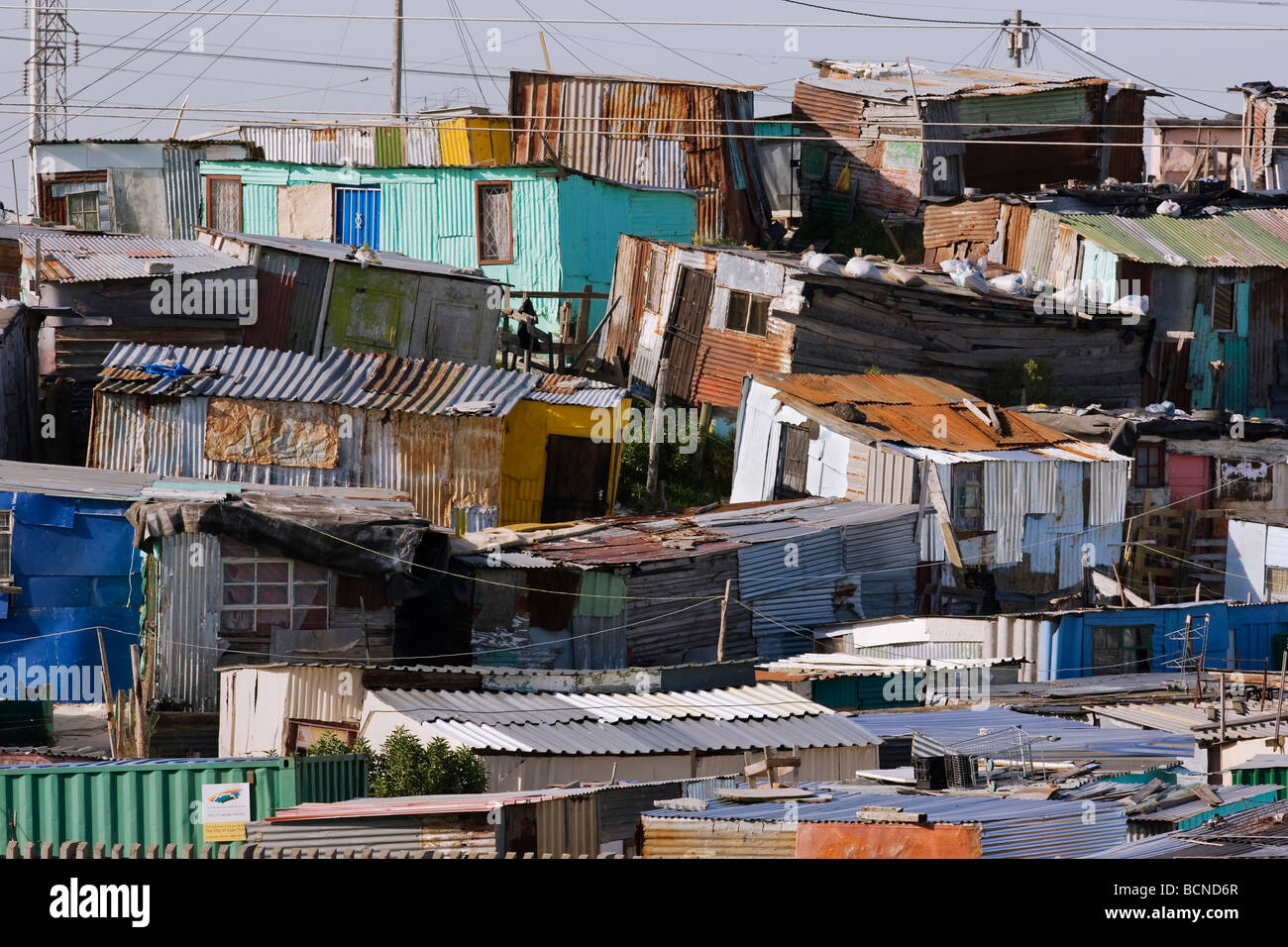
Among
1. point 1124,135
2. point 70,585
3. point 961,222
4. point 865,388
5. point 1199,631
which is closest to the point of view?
point 70,585

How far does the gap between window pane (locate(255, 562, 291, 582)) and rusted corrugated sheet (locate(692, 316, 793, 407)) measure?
36.4ft

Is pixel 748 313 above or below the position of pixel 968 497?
above

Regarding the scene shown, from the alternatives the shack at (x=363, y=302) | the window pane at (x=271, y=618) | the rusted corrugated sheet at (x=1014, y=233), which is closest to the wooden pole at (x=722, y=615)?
the window pane at (x=271, y=618)

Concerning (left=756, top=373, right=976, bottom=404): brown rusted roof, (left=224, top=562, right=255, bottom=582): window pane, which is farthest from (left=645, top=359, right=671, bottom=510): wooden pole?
(left=224, top=562, right=255, bottom=582): window pane

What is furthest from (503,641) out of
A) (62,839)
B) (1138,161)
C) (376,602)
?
(1138,161)

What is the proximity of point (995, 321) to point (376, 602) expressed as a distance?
14.9 metres

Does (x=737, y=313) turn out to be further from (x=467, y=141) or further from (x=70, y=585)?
(x=70, y=585)

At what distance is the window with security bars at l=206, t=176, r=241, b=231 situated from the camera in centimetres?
3338

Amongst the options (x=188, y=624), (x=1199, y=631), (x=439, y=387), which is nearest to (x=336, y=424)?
(x=439, y=387)

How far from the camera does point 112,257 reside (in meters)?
26.4

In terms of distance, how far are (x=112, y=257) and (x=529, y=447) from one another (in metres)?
8.25

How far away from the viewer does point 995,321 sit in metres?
29.2

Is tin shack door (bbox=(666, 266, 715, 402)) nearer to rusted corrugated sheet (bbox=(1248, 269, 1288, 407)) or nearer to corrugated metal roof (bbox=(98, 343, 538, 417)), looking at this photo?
corrugated metal roof (bbox=(98, 343, 538, 417))
